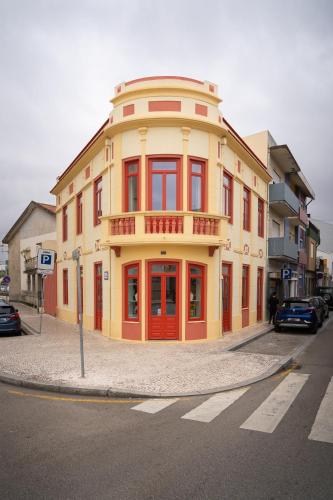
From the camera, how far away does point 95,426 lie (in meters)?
5.42

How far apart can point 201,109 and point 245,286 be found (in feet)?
28.1

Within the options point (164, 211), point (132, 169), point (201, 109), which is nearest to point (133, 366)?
point (164, 211)

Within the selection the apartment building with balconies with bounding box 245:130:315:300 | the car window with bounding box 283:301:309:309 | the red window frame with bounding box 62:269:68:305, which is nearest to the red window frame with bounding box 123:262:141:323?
the car window with bounding box 283:301:309:309

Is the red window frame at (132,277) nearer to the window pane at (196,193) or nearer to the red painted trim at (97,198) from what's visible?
the window pane at (196,193)

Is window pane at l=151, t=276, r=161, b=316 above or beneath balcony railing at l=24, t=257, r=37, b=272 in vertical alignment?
beneath

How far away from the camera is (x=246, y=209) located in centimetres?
1748

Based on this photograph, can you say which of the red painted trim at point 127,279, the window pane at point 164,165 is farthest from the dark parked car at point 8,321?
Answer: the window pane at point 164,165

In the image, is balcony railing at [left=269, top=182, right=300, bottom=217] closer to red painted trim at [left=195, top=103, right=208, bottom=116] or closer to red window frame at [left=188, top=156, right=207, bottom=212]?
red window frame at [left=188, top=156, right=207, bottom=212]

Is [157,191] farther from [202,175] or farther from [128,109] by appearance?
[128,109]

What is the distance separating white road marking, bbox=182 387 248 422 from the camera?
577 centimetres

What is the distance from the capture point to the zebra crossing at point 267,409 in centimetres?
528

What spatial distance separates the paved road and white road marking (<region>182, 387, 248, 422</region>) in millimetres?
17

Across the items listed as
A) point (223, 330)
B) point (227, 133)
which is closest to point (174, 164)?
point (227, 133)

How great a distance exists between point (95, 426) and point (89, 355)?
4.92 metres
